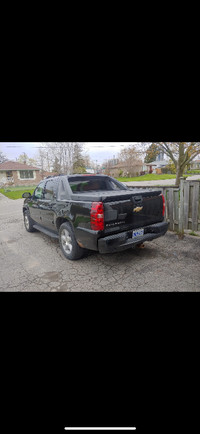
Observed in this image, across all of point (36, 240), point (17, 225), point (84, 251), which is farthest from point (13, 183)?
point (84, 251)

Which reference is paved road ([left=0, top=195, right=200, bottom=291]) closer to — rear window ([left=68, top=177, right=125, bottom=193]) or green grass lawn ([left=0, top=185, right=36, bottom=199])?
rear window ([left=68, top=177, right=125, bottom=193])

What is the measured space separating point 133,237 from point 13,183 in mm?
34707

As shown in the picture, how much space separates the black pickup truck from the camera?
3.40 m

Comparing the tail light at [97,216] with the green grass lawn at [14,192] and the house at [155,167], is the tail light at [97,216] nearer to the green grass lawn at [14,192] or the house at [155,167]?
the green grass lawn at [14,192]

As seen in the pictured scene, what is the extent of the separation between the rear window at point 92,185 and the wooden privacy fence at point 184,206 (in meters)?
0.93

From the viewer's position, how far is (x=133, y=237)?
373cm

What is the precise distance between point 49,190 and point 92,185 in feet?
3.61

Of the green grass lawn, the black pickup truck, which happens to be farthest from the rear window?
the green grass lawn

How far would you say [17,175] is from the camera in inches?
1355

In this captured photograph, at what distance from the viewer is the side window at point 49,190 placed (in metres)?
5.10

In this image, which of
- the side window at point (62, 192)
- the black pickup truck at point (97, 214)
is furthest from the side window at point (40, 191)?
the side window at point (62, 192)

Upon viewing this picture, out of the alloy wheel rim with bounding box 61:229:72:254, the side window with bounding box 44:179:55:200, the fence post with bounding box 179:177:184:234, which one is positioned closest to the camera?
the alloy wheel rim with bounding box 61:229:72:254

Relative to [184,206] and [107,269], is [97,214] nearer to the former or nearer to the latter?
[107,269]
